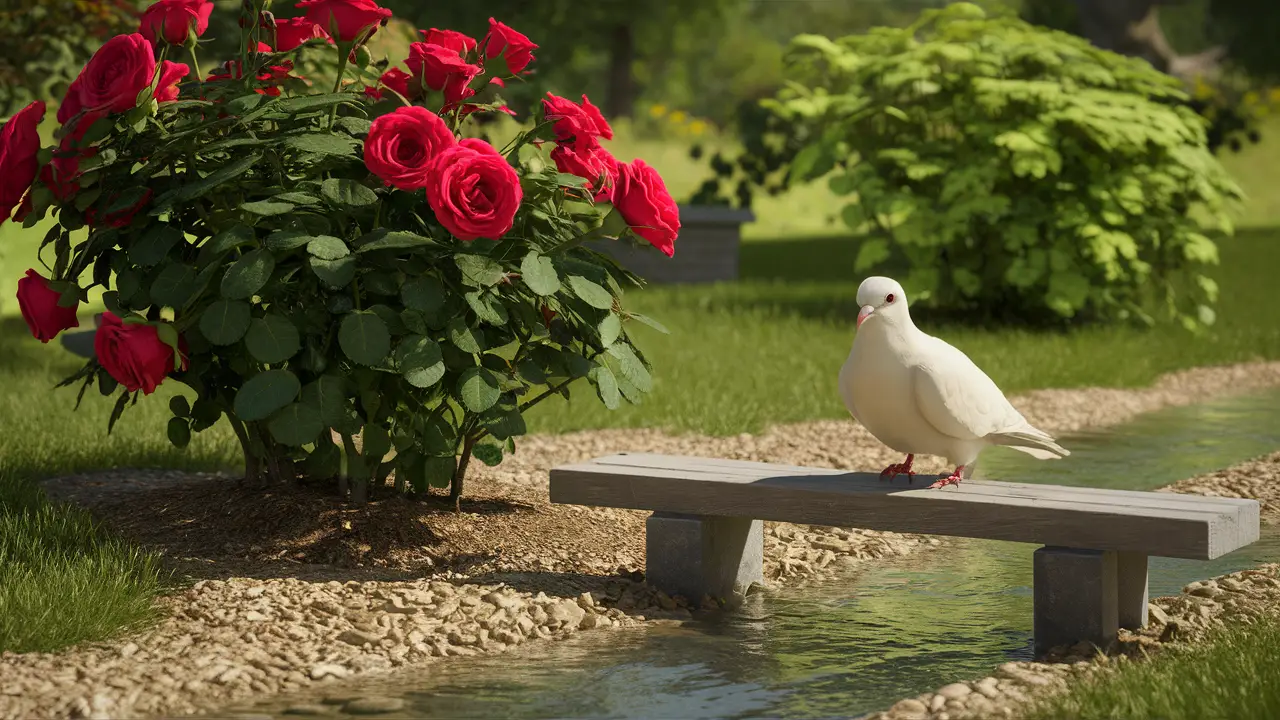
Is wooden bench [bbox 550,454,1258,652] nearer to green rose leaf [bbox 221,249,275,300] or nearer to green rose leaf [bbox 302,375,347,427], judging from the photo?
green rose leaf [bbox 302,375,347,427]

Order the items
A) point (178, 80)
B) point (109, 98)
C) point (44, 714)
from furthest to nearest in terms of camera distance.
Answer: point (178, 80)
point (109, 98)
point (44, 714)

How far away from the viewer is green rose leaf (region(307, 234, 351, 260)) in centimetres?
491

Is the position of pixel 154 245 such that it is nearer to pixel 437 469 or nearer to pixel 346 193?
pixel 346 193

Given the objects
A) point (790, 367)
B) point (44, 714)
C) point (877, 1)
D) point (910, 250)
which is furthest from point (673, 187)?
point (877, 1)

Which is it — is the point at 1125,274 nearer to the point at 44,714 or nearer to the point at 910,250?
the point at 910,250

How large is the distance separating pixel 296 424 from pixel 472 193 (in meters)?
0.93

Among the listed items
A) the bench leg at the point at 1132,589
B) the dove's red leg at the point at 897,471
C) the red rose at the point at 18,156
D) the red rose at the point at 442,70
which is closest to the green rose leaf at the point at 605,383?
the dove's red leg at the point at 897,471

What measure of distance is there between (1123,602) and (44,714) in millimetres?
3130

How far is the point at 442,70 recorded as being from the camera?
5.29 meters

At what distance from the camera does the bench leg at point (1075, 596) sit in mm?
4539

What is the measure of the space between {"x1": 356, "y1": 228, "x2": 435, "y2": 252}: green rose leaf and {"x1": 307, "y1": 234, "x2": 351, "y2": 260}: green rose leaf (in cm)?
6

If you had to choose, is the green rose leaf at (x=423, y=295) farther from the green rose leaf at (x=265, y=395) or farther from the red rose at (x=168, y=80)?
the red rose at (x=168, y=80)

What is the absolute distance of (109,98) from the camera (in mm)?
5133

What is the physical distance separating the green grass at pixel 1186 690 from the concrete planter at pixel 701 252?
42.0 feet
